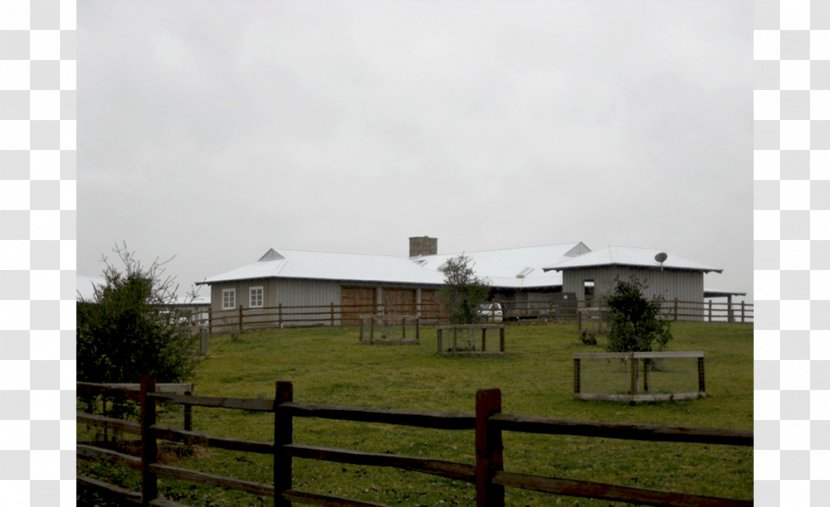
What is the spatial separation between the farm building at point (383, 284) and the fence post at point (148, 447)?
33.4 m

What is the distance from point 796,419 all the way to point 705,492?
6001 mm

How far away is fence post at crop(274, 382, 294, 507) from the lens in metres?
7.56

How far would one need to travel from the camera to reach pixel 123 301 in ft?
44.5

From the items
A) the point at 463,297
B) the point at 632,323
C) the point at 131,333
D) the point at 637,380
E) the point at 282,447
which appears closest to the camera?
the point at 282,447

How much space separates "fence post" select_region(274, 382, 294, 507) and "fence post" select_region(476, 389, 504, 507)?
85.3 inches

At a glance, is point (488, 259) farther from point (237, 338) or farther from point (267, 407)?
point (267, 407)

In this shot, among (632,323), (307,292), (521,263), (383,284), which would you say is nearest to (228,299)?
(307,292)

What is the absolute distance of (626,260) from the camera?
47000 millimetres

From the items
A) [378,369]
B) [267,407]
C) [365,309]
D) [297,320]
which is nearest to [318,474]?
[267,407]

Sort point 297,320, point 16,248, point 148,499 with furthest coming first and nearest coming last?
point 297,320 → point 148,499 → point 16,248

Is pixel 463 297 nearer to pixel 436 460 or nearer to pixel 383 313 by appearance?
pixel 383 313

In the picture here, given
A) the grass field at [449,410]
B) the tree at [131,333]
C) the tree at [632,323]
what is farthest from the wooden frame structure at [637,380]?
the tree at [131,333]

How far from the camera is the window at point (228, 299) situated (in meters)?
Answer: 48.6

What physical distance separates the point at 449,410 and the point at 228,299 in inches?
1345
